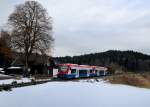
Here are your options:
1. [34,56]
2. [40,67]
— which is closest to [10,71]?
[40,67]

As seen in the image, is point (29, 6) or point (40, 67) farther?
point (40, 67)

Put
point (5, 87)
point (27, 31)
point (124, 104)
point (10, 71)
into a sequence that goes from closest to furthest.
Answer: point (124, 104) < point (5, 87) < point (27, 31) < point (10, 71)

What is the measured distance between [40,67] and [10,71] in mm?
7530

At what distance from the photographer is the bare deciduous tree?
6388 cm

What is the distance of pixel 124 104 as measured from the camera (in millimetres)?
24234

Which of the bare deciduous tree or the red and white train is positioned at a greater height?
the bare deciduous tree

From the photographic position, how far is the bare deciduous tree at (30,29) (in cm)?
6388

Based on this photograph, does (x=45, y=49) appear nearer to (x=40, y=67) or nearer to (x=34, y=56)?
(x=34, y=56)

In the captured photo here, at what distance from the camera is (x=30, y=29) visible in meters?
64.5

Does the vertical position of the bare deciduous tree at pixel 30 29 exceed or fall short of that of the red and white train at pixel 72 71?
it exceeds it

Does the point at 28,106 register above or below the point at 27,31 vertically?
below

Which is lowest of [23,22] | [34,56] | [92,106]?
[92,106]

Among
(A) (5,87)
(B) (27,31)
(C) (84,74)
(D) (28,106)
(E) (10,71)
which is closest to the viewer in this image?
(D) (28,106)

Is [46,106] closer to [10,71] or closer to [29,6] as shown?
[29,6]
